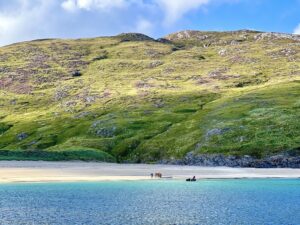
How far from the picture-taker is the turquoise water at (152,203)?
50094mm

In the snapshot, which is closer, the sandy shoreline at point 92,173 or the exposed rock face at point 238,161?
the sandy shoreline at point 92,173

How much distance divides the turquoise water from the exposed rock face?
35.0 m

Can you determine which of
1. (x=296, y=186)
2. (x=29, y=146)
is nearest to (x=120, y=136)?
(x=29, y=146)

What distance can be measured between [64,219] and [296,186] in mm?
46740

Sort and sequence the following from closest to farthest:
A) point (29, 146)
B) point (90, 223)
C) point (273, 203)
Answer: point (90, 223), point (273, 203), point (29, 146)

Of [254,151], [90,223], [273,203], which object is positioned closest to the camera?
[90,223]

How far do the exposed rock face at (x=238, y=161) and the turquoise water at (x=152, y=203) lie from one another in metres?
35.0

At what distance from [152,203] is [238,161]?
70.0m

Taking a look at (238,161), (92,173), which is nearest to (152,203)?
(92,173)

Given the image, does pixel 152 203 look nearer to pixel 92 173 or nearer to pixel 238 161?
pixel 92 173

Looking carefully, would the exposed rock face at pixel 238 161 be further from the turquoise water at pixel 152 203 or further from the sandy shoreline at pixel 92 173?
the turquoise water at pixel 152 203

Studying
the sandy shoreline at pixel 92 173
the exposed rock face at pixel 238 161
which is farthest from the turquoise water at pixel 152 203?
the exposed rock face at pixel 238 161

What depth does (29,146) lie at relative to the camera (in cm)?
17675

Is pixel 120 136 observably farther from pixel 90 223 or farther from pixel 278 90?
pixel 90 223
